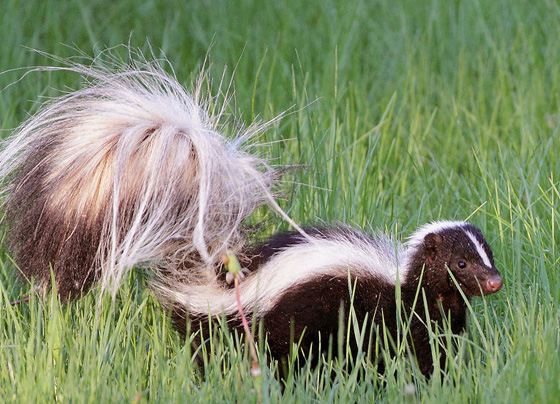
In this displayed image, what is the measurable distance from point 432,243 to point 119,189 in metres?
1.24

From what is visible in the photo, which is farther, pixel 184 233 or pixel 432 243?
pixel 432 243

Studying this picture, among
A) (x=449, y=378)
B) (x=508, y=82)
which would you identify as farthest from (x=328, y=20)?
(x=449, y=378)

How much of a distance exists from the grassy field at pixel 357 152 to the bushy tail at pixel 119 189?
272 millimetres

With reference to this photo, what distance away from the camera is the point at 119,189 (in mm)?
3918

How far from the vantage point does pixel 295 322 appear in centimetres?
429

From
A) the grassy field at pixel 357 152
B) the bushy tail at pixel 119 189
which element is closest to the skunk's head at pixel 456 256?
the grassy field at pixel 357 152

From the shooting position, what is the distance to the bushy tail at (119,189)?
3.96 metres

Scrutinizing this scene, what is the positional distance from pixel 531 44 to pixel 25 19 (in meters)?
3.11

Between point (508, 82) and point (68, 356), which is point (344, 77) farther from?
point (68, 356)

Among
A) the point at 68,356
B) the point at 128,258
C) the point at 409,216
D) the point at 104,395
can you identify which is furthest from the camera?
the point at 409,216

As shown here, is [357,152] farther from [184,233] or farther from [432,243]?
[184,233]

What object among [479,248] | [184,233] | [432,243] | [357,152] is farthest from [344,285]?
[357,152]

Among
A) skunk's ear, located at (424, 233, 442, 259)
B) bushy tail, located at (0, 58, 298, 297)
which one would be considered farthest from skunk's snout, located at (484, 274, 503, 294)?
bushy tail, located at (0, 58, 298, 297)

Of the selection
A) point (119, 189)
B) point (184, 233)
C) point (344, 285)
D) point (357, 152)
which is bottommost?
point (344, 285)
